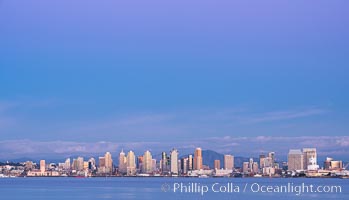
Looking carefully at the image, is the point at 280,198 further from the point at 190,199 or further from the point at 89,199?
the point at 89,199

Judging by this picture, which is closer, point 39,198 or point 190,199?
point 190,199

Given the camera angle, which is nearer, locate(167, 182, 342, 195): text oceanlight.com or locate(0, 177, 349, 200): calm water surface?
locate(0, 177, 349, 200): calm water surface

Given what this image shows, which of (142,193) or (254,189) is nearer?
(142,193)

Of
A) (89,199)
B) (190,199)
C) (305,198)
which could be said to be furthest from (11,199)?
(305,198)

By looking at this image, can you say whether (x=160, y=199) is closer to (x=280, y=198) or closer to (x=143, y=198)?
(x=143, y=198)

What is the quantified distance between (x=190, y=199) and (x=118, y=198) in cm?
638

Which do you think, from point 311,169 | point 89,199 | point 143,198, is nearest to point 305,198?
point 143,198

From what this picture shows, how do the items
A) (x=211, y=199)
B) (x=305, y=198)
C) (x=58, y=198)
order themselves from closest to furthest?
(x=211, y=199) → (x=305, y=198) → (x=58, y=198)

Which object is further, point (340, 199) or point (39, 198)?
point (39, 198)

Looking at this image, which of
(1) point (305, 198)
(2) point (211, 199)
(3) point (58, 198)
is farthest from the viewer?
(3) point (58, 198)

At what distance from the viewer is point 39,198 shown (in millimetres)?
53531

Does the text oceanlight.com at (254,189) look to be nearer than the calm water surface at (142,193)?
No

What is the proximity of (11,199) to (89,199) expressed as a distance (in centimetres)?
623

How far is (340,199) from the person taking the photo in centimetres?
4984
